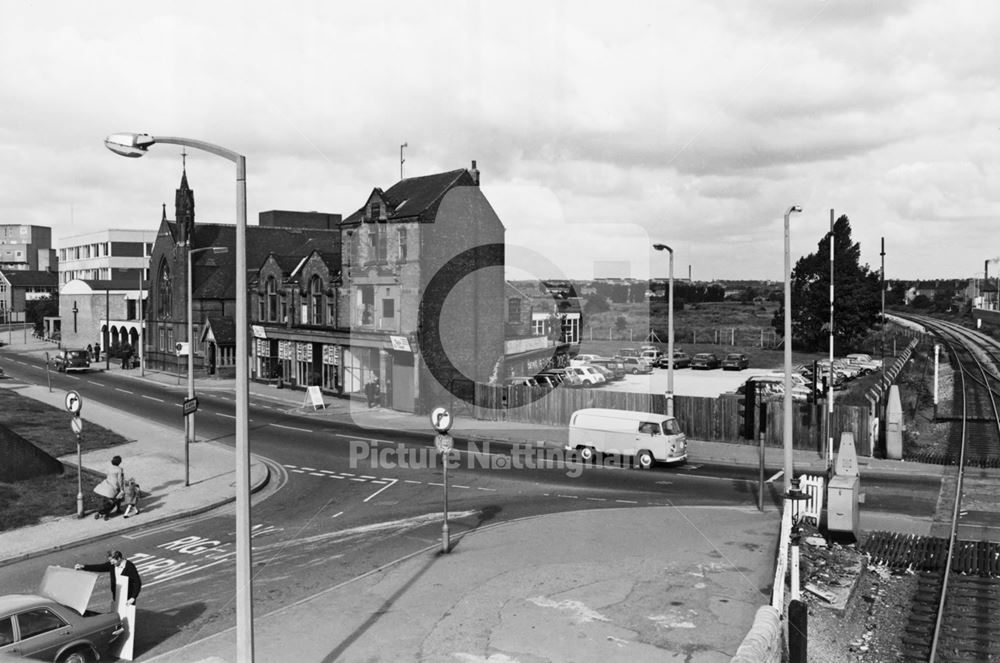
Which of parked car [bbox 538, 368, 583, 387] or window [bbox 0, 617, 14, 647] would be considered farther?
parked car [bbox 538, 368, 583, 387]

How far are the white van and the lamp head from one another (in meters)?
21.5

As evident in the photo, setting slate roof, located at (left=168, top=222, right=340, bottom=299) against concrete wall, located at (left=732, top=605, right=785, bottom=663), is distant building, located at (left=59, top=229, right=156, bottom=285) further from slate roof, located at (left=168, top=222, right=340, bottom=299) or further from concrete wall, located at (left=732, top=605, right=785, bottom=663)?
concrete wall, located at (left=732, top=605, right=785, bottom=663)

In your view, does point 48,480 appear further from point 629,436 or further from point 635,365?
point 635,365

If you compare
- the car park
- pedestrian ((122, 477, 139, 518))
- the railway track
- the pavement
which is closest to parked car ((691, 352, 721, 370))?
the car park

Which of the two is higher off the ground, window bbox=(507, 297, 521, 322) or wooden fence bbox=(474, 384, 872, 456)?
window bbox=(507, 297, 521, 322)

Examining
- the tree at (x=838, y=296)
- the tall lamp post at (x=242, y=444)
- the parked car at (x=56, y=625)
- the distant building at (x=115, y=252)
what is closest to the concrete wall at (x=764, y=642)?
the tall lamp post at (x=242, y=444)

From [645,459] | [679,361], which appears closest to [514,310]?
[679,361]

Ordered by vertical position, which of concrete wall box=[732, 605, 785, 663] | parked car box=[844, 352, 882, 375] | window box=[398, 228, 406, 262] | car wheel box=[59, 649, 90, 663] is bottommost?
car wheel box=[59, 649, 90, 663]

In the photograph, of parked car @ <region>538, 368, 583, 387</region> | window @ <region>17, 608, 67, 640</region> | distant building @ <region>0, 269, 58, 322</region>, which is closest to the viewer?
window @ <region>17, 608, 67, 640</region>

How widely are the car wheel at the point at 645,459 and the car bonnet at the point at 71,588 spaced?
19.4m

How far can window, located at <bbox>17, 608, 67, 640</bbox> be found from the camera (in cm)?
1108

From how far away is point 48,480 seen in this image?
2427 centimetres

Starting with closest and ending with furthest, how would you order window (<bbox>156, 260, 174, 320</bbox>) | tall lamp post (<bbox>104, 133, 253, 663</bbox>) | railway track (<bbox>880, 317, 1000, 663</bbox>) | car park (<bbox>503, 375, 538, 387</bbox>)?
tall lamp post (<bbox>104, 133, 253, 663</bbox>)
railway track (<bbox>880, 317, 1000, 663</bbox>)
car park (<bbox>503, 375, 538, 387</bbox>)
window (<bbox>156, 260, 174, 320</bbox>)

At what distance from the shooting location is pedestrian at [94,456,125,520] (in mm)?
21094
